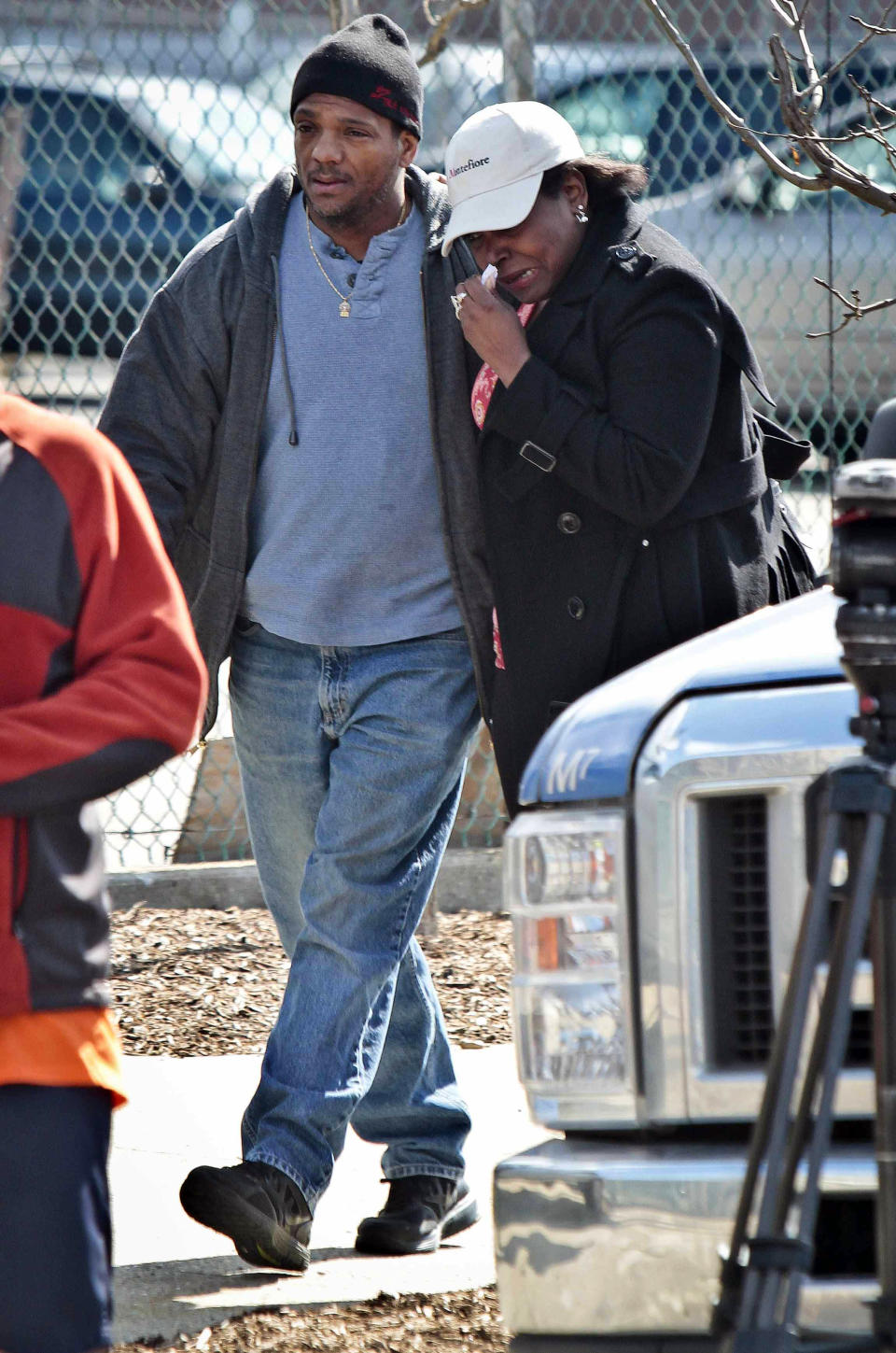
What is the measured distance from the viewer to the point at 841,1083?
2.32 m

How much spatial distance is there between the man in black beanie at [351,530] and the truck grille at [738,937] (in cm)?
124

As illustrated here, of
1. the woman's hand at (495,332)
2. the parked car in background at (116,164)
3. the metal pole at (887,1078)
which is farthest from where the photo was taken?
the parked car in background at (116,164)

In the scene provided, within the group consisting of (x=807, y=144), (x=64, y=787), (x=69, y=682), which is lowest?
(x=64, y=787)

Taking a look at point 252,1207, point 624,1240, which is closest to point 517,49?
point 252,1207

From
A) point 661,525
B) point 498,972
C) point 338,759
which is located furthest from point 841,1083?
point 498,972

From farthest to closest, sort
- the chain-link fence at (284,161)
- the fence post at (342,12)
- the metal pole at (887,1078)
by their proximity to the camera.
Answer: the chain-link fence at (284,161) → the fence post at (342,12) → the metal pole at (887,1078)

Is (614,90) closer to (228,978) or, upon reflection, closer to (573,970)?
(228,978)

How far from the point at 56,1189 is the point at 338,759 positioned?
160cm

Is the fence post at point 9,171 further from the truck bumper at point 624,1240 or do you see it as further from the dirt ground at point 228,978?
the truck bumper at point 624,1240

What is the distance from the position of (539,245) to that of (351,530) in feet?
2.08

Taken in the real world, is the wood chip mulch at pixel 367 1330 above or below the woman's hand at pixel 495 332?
below

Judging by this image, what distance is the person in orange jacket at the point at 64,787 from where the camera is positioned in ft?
6.95

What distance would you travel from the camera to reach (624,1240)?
230 centimetres

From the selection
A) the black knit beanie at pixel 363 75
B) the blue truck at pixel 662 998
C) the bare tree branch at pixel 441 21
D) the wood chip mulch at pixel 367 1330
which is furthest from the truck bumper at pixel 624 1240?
the bare tree branch at pixel 441 21
